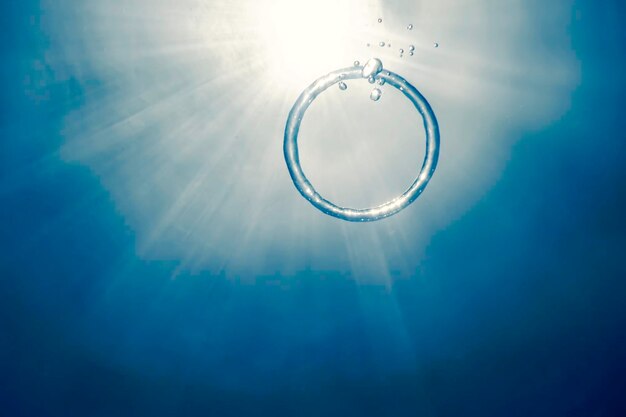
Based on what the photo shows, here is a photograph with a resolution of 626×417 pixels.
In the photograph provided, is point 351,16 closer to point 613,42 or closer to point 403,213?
point 403,213

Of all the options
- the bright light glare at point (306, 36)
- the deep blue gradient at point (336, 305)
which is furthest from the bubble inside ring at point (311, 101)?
the deep blue gradient at point (336, 305)

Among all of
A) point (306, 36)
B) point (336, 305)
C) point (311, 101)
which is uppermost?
point (306, 36)

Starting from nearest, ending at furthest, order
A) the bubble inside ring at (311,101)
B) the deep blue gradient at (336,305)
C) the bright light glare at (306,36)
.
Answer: the bubble inside ring at (311,101)
the bright light glare at (306,36)
the deep blue gradient at (336,305)

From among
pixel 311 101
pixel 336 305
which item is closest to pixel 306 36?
pixel 311 101

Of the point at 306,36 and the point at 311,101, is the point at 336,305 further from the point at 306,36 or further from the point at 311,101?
the point at 306,36

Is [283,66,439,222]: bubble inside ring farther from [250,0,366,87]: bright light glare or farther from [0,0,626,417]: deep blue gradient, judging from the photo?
[0,0,626,417]: deep blue gradient

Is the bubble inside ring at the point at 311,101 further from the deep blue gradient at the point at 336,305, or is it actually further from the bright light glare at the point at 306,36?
the deep blue gradient at the point at 336,305
